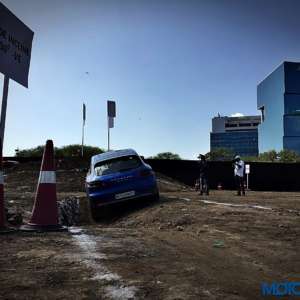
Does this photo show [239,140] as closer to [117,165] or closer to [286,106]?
[286,106]

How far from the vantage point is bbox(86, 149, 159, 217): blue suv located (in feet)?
41.0

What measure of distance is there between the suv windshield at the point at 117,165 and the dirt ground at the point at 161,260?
10.7ft

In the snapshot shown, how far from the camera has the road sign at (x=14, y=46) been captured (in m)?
8.45

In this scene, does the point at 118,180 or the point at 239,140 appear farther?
the point at 239,140

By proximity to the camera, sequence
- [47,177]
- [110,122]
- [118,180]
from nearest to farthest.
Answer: [47,177], [118,180], [110,122]

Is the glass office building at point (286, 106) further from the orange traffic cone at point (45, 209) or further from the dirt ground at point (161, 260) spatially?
the orange traffic cone at point (45, 209)

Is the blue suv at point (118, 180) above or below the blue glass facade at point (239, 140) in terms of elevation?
below

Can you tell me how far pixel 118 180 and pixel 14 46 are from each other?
4.76 m

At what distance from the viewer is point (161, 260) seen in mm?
5648

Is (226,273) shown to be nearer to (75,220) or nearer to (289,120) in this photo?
(75,220)

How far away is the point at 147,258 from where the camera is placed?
574cm

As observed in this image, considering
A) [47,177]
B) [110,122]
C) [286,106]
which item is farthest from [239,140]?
[47,177]

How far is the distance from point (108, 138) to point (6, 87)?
2124cm

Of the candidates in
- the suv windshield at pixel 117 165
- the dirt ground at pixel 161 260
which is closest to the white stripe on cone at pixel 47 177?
the dirt ground at pixel 161 260
